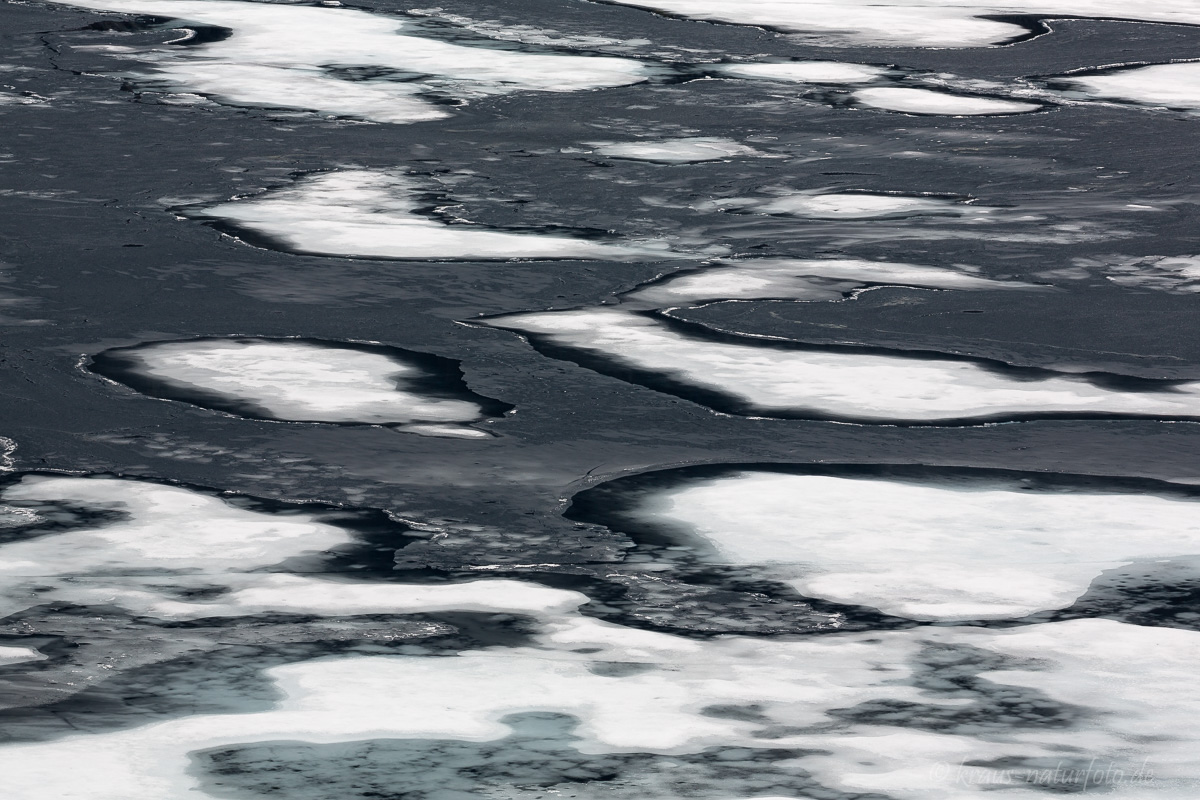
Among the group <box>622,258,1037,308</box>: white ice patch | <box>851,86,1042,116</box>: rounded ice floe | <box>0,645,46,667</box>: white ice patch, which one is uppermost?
<box>851,86,1042,116</box>: rounded ice floe

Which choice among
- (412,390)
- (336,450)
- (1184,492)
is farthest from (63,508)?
(1184,492)

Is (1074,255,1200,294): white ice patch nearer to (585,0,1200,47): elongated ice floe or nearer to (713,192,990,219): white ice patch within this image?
(713,192,990,219): white ice patch

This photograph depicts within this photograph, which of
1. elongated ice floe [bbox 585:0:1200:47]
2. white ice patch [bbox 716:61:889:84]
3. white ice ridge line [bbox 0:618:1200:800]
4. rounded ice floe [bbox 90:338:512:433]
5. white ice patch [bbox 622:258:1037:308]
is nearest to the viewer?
white ice ridge line [bbox 0:618:1200:800]

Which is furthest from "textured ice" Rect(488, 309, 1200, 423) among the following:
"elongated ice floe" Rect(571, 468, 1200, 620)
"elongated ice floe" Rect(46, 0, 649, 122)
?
"elongated ice floe" Rect(46, 0, 649, 122)

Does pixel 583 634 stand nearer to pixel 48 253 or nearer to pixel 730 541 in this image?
pixel 730 541

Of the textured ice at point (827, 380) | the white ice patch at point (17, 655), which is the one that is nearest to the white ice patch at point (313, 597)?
the white ice patch at point (17, 655)

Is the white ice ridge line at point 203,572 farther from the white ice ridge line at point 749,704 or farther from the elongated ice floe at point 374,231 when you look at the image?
the elongated ice floe at point 374,231

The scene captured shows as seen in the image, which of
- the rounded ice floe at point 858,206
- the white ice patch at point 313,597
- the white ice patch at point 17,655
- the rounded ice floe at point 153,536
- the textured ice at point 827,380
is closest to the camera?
the white ice patch at point 17,655
